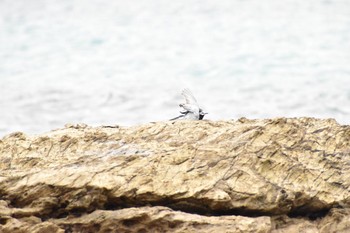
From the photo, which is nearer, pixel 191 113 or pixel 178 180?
pixel 178 180

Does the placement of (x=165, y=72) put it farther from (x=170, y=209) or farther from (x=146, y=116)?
(x=170, y=209)

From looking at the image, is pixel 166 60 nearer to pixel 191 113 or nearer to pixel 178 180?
pixel 191 113

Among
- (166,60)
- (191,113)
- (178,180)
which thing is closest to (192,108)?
(191,113)

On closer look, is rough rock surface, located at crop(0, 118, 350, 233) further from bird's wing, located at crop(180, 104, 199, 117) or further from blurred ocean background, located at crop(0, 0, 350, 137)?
blurred ocean background, located at crop(0, 0, 350, 137)

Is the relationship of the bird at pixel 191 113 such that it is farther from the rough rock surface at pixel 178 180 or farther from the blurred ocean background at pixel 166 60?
the blurred ocean background at pixel 166 60

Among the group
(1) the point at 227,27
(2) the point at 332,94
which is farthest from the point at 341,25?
(2) the point at 332,94

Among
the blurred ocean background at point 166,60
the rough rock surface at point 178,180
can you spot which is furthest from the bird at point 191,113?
the blurred ocean background at point 166,60
